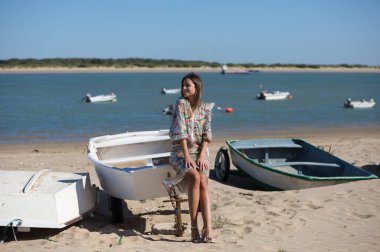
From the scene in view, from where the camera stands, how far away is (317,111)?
30.6 meters

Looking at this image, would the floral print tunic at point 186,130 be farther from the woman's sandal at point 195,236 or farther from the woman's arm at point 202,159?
the woman's sandal at point 195,236

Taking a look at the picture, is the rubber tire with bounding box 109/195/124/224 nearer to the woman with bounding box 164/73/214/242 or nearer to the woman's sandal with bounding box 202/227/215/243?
the woman with bounding box 164/73/214/242

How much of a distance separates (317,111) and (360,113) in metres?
2.57

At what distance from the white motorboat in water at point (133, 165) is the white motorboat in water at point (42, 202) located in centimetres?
44

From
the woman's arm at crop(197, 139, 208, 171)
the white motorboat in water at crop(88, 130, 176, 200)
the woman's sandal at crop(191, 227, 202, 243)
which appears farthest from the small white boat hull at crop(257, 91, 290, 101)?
the woman's sandal at crop(191, 227, 202, 243)

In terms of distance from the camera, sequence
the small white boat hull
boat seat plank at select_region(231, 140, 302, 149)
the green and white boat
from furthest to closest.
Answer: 1. the small white boat hull
2. boat seat plank at select_region(231, 140, 302, 149)
3. the green and white boat

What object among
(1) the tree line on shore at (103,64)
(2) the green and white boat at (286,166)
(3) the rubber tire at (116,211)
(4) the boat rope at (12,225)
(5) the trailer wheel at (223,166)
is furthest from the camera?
(1) the tree line on shore at (103,64)

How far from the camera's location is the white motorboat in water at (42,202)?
6.18 metres

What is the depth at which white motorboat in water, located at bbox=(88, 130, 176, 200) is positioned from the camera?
6.35 metres

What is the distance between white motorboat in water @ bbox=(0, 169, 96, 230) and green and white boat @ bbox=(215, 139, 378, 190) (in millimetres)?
3614

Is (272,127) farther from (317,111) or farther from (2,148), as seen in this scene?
(2,148)

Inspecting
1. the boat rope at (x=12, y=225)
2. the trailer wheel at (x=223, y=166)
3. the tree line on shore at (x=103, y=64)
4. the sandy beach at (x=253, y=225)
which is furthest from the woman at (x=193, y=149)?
the tree line on shore at (x=103, y=64)

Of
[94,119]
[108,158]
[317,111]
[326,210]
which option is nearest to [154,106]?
[94,119]

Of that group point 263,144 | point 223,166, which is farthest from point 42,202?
point 263,144
